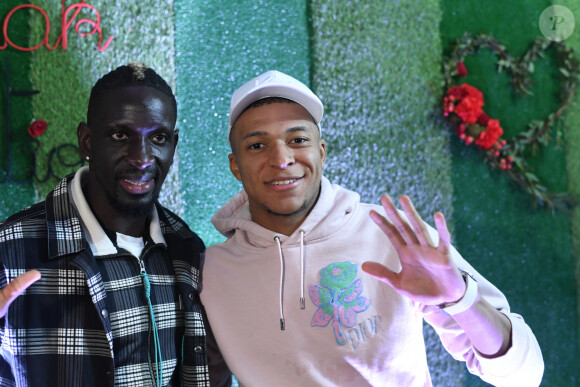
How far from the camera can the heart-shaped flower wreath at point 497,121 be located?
2.70 meters

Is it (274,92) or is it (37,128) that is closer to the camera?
(274,92)

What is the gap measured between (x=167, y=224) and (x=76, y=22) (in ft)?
2.86

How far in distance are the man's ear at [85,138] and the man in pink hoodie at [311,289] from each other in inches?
17.3

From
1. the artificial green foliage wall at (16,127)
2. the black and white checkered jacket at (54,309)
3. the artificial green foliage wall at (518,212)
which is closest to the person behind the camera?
the black and white checkered jacket at (54,309)

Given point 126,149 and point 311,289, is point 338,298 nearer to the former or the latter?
point 311,289

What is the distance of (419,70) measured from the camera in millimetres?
2697

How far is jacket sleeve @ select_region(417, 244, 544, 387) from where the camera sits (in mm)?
1486

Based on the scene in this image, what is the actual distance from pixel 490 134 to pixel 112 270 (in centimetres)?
186

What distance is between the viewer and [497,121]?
273 centimetres

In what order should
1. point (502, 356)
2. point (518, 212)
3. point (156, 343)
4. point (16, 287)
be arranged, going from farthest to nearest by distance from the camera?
point (518, 212) < point (156, 343) < point (502, 356) < point (16, 287)
